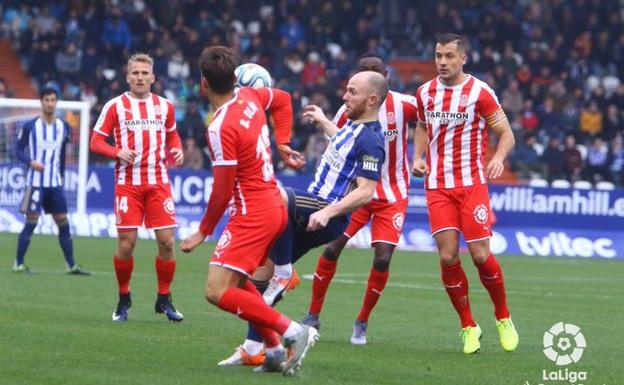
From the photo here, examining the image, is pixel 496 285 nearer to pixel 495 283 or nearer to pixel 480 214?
pixel 495 283

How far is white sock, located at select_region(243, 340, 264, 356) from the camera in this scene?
30.9 ft

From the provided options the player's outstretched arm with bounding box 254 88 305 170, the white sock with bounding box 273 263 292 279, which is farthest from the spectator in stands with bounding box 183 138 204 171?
the white sock with bounding box 273 263 292 279

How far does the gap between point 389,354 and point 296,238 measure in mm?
1205

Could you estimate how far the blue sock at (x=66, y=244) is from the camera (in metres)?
17.1

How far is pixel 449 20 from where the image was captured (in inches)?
1420

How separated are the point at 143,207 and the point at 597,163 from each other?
18954 millimetres

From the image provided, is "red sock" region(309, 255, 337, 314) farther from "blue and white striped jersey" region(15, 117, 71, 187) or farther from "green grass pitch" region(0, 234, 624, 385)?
"blue and white striped jersey" region(15, 117, 71, 187)

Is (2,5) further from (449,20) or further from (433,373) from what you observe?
(433,373)

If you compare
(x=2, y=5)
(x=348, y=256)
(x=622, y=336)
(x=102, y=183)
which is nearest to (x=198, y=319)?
(x=622, y=336)

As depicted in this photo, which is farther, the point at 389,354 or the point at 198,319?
the point at 198,319

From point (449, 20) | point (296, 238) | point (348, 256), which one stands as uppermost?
point (449, 20)

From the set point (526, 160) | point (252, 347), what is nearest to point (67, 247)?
point (252, 347)

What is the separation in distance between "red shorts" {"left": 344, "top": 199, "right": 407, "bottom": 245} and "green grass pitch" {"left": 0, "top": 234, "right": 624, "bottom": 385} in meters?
0.87

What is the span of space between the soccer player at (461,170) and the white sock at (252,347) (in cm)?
209
